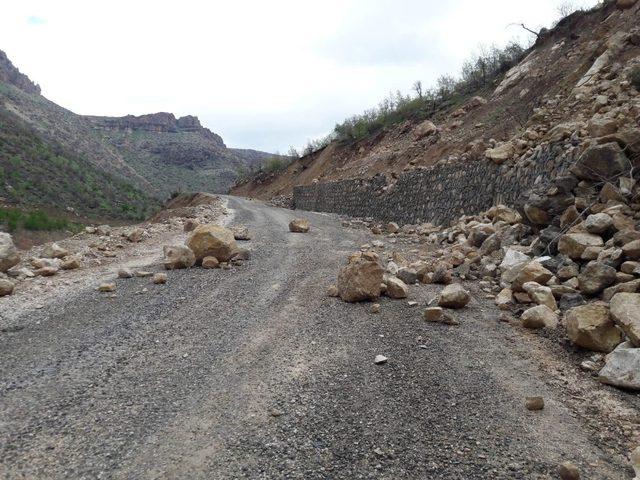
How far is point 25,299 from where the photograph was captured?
246 inches

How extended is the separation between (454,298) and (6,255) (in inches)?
291

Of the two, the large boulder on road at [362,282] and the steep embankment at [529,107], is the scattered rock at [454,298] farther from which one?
the steep embankment at [529,107]

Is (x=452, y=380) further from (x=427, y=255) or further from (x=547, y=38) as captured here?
(x=547, y=38)

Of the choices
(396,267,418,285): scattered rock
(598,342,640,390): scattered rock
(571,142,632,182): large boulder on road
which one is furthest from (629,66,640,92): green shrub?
(598,342,640,390): scattered rock

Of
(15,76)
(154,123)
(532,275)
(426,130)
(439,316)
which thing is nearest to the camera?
(439,316)

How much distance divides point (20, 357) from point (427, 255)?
8256mm

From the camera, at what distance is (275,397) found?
356 centimetres

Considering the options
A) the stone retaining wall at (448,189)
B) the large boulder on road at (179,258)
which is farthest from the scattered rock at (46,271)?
the stone retaining wall at (448,189)

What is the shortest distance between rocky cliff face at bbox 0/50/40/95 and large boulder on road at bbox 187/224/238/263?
108 metres

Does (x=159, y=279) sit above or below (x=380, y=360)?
above

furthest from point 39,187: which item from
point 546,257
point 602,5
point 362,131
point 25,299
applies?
point 602,5

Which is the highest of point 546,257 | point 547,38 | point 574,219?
point 547,38

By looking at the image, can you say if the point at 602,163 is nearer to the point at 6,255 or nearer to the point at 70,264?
the point at 70,264

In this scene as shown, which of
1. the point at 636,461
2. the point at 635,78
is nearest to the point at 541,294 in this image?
the point at 636,461
